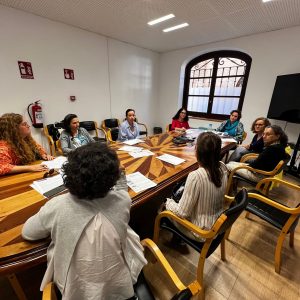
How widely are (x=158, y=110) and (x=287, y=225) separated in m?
4.86

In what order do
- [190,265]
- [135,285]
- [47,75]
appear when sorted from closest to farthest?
[135,285] → [190,265] → [47,75]

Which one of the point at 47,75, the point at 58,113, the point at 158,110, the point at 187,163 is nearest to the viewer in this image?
the point at 187,163

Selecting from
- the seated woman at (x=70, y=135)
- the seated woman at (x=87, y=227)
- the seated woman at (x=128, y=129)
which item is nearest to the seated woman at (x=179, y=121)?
the seated woman at (x=128, y=129)

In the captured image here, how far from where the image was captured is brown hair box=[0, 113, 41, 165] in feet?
4.99

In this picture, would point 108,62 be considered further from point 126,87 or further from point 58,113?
point 58,113

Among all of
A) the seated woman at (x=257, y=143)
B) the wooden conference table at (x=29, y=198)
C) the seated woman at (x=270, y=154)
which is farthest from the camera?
the seated woman at (x=257, y=143)

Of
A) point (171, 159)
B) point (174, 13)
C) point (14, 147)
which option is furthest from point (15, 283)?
point (174, 13)

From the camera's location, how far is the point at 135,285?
860mm

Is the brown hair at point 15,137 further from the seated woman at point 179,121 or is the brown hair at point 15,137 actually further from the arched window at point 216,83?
the arched window at point 216,83

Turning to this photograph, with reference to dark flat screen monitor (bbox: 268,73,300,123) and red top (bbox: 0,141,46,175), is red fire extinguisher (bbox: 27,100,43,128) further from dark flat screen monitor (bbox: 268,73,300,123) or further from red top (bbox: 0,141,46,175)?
dark flat screen monitor (bbox: 268,73,300,123)

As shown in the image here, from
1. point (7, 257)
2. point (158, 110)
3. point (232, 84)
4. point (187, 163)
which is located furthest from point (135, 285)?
point (158, 110)

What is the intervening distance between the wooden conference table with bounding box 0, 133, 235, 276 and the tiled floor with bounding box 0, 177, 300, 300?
2.27 feet

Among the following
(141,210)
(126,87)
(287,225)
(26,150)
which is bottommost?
(141,210)

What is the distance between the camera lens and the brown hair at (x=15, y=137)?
1.52 meters
